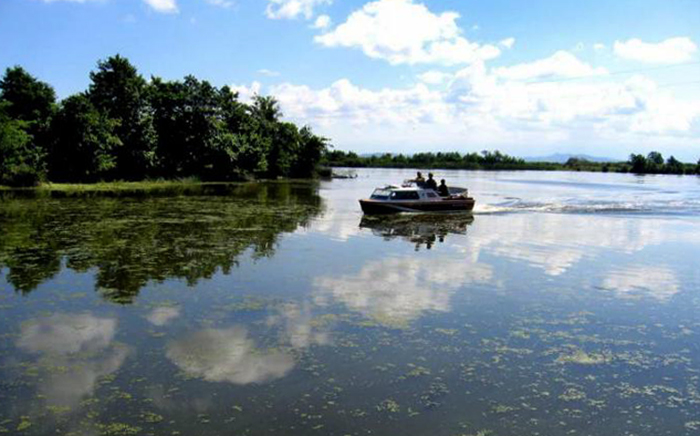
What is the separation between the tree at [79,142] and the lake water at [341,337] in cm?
3089

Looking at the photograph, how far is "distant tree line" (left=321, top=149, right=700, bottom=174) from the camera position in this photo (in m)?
151

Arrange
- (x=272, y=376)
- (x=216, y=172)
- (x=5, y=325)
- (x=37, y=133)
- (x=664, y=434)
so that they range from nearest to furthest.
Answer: (x=664, y=434) → (x=272, y=376) → (x=5, y=325) → (x=37, y=133) → (x=216, y=172)

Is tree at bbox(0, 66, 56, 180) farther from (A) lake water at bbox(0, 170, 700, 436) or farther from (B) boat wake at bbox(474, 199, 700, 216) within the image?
(B) boat wake at bbox(474, 199, 700, 216)

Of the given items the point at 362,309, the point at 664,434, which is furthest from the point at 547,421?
the point at 362,309

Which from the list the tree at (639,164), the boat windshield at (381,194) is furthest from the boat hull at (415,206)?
the tree at (639,164)

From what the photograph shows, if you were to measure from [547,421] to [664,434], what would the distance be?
4.27 ft

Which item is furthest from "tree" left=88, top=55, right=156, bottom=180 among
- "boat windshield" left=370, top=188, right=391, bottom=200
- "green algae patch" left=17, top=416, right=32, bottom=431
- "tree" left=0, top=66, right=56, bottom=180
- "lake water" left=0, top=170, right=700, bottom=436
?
"green algae patch" left=17, top=416, right=32, bottom=431

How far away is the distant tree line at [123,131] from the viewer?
46.2 metres

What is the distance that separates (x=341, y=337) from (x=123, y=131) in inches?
2000

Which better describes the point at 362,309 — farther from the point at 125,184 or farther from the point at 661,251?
the point at 125,184

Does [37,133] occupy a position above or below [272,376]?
above

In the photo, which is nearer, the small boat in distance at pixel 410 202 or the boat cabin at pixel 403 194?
the small boat in distance at pixel 410 202

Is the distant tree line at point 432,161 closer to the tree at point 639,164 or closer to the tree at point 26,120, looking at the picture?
the tree at point 639,164

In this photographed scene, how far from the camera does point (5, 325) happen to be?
981 centimetres
